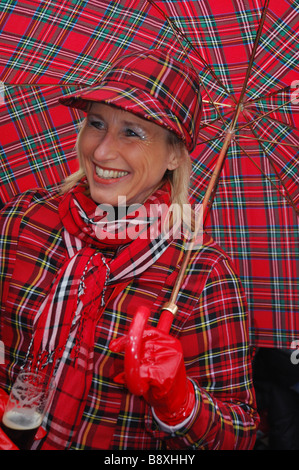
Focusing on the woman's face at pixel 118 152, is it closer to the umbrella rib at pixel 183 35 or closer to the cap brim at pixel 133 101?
the cap brim at pixel 133 101

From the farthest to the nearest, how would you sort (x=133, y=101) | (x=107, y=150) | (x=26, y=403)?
(x=107, y=150), (x=133, y=101), (x=26, y=403)

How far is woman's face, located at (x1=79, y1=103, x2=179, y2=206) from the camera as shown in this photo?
186cm

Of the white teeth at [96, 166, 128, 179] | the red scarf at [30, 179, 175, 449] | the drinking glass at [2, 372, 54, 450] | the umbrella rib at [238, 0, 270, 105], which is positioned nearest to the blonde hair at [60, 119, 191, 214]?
the red scarf at [30, 179, 175, 449]

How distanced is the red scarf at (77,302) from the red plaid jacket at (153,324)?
0.05 metres

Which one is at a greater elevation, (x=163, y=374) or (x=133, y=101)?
(x=133, y=101)

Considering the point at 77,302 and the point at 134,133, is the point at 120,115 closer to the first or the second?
the point at 134,133

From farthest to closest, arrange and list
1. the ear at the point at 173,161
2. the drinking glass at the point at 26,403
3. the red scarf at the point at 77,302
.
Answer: the ear at the point at 173,161, the red scarf at the point at 77,302, the drinking glass at the point at 26,403

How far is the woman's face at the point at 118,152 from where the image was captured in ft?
6.11

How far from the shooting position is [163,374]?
1.51 metres

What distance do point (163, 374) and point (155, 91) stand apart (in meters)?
0.98

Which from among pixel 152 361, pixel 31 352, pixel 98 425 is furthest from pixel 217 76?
pixel 98 425

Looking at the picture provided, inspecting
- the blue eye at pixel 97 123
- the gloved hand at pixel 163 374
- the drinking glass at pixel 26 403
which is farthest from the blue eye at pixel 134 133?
the drinking glass at pixel 26 403

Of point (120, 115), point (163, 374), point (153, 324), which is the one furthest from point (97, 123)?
point (163, 374)

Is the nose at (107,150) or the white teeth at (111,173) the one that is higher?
the nose at (107,150)
